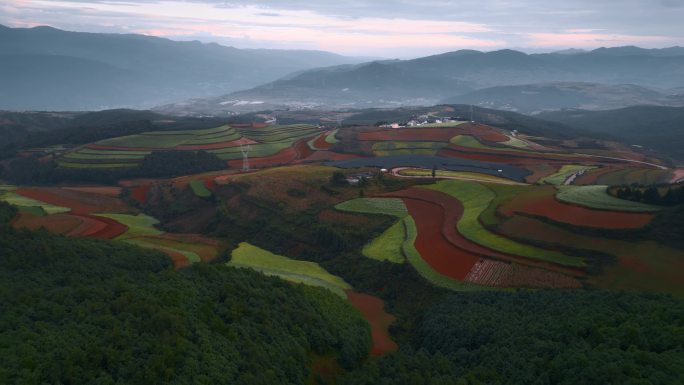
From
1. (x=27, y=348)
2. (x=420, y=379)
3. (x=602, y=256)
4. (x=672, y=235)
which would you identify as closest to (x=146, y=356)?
(x=27, y=348)

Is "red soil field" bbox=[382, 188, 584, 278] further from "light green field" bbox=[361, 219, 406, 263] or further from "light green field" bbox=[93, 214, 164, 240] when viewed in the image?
"light green field" bbox=[93, 214, 164, 240]

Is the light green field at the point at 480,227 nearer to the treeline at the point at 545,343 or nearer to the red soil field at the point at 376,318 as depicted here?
the treeline at the point at 545,343

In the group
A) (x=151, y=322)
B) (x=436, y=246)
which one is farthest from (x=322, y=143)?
(x=151, y=322)

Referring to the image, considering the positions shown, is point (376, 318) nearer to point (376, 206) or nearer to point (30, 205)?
point (376, 206)

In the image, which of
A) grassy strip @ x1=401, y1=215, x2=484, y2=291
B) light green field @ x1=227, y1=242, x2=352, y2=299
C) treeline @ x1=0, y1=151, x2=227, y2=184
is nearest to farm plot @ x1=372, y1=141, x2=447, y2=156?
treeline @ x1=0, y1=151, x2=227, y2=184

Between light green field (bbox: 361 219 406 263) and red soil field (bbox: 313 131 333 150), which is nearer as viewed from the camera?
light green field (bbox: 361 219 406 263)
